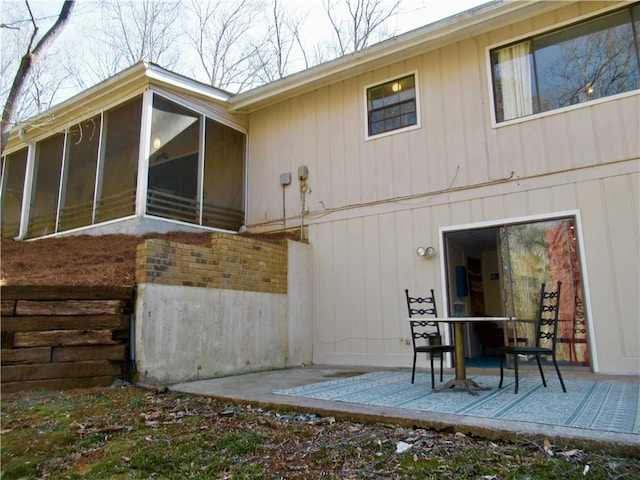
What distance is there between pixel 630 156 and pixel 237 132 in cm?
663

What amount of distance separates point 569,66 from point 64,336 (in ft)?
22.5

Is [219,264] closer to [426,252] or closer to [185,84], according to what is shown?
[426,252]

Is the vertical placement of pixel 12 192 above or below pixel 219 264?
above

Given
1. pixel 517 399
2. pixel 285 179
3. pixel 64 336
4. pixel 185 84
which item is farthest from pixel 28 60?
pixel 517 399

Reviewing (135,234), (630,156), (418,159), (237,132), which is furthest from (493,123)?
(135,234)

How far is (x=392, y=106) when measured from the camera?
277 inches

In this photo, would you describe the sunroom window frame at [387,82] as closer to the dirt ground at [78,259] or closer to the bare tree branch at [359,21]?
the dirt ground at [78,259]

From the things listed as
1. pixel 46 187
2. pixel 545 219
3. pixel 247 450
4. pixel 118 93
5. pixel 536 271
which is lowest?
pixel 247 450

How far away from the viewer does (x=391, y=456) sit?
8.10ft

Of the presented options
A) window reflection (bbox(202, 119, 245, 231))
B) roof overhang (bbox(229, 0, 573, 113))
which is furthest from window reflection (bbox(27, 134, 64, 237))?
roof overhang (bbox(229, 0, 573, 113))

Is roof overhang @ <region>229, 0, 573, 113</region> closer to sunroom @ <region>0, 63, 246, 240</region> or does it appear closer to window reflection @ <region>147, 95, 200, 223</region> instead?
sunroom @ <region>0, 63, 246, 240</region>

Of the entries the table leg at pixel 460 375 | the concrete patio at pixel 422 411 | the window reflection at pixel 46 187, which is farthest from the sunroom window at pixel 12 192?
the table leg at pixel 460 375

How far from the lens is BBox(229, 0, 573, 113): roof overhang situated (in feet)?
19.0

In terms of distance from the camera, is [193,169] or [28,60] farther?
[193,169]
